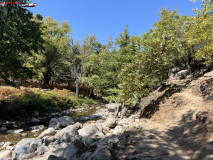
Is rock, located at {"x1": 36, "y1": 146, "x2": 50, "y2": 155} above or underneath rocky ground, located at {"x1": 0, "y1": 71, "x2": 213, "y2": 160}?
underneath

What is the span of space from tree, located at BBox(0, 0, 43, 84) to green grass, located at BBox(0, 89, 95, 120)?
3243 millimetres

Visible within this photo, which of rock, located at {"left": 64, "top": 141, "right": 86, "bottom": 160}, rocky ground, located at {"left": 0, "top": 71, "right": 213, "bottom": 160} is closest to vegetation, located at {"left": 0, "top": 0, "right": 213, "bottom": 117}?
rocky ground, located at {"left": 0, "top": 71, "right": 213, "bottom": 160}

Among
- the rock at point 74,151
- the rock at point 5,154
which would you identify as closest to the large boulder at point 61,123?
the rock at point 5,154

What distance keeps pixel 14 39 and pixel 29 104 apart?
24.5 feet

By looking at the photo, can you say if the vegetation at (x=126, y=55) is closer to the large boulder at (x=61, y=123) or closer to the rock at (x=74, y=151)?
the large boulder at (x=61, y=123)

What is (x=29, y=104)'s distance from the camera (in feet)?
47.6

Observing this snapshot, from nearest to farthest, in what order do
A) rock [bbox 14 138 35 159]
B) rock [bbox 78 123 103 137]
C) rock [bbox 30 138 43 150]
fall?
rock [bbox 14 138 35 159] < rock [bbox 30 138 43 150] < rock [bbox 78 123 103 137]

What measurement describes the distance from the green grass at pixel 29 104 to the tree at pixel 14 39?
324 centimetres

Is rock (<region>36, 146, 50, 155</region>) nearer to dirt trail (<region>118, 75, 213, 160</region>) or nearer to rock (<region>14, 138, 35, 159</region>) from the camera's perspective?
rock (<region>14, 138, 35, 159</region>)

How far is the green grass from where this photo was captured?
12418 millimetres

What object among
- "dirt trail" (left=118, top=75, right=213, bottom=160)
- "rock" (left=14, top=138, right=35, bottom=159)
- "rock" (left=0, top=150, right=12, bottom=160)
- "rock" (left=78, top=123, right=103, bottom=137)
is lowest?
"rock" (left=0, top=150, right=12, bottom=160)

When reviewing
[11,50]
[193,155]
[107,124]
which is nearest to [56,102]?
[11,50]

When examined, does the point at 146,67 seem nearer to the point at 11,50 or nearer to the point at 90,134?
the point at 90,134

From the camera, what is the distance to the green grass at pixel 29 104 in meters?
12.4
